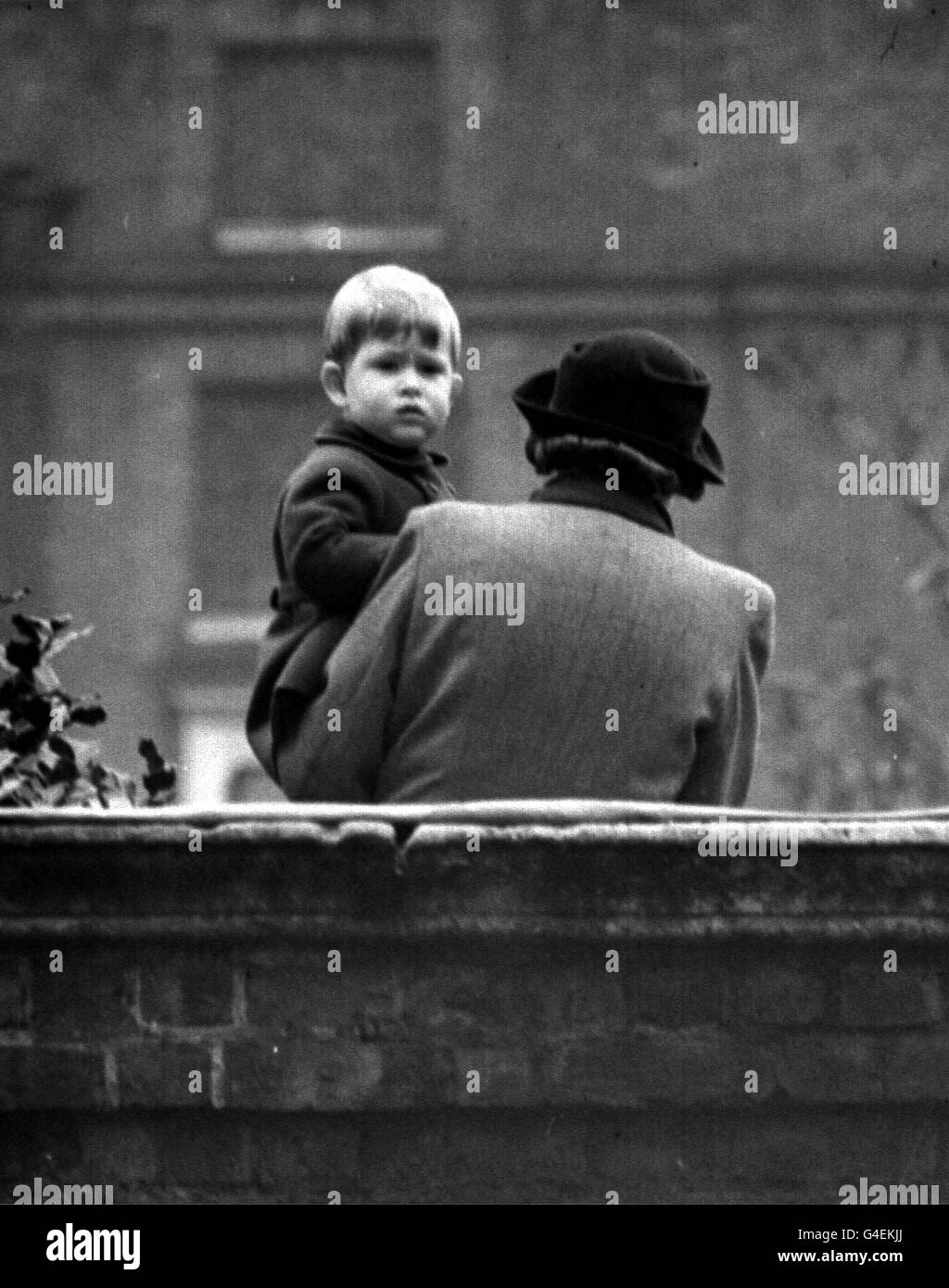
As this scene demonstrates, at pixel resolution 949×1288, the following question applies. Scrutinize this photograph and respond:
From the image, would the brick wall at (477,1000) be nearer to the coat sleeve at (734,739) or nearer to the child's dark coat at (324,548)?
the coat sleeve at (734,739)

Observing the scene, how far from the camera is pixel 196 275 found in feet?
74.0

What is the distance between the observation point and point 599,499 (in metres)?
4.13

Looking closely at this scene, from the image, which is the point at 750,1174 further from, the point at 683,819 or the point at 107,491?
the point at 107,491

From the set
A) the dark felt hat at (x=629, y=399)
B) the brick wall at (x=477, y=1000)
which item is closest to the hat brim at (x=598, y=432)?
the dark felt hat at (x=629, y=399)

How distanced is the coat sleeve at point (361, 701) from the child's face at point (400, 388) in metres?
0.58

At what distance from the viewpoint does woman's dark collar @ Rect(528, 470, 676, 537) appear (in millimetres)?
4137

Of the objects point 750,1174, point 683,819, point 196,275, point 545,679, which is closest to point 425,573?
point 545,679

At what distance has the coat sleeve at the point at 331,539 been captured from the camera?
14.2ft

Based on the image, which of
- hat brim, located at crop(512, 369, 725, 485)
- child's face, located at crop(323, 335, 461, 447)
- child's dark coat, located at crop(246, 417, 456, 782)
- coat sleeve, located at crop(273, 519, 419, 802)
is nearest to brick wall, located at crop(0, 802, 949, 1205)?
coat sleeve, located at crop(273, 519, 419, 802)

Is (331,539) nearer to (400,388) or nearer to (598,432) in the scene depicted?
(400,388)

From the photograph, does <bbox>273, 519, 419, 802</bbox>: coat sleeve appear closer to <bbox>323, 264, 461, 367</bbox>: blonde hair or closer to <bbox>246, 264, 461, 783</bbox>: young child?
<bbox>246, 264, 461, 783</bbox>: young child

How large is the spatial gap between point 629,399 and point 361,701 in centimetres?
58

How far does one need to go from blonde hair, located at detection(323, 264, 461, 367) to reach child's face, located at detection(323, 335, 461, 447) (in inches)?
0.6

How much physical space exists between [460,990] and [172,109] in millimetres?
19359
